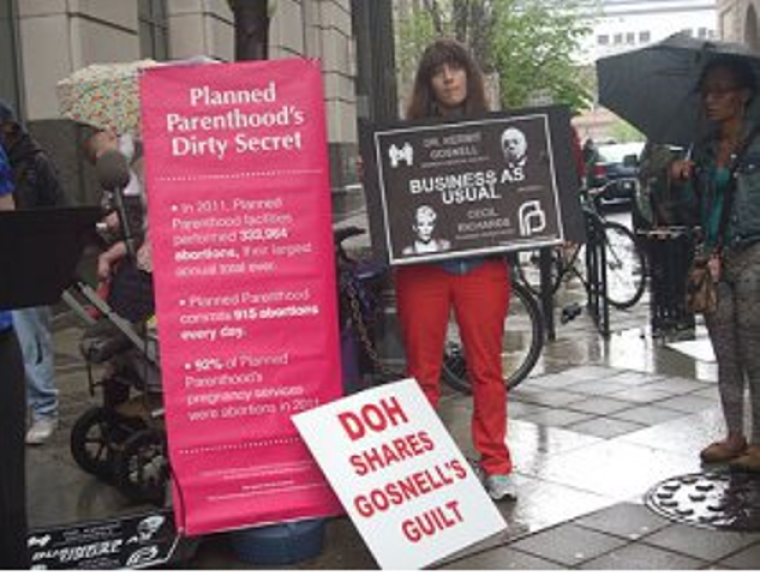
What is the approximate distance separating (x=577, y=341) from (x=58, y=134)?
17.5 ft

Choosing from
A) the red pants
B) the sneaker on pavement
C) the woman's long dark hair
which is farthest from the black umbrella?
the sneaker on pavement

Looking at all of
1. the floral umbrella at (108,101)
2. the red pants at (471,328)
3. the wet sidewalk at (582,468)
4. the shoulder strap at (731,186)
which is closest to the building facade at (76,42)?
the wet sidewalk at (582,468)

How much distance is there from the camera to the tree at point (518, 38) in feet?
72.6

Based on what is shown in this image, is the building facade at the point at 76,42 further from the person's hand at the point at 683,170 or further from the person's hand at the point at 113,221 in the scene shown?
the person's hand at the point at 683,170

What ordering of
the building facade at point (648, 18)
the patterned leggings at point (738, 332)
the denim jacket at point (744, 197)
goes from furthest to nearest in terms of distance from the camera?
the building facade at point (648, 18), the patterned leggings at point (738, 332), the denim jacket at point (744, 197)

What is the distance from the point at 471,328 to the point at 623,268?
691 centimetres

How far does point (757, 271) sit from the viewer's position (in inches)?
200

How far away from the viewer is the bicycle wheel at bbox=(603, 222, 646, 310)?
10.8 metres

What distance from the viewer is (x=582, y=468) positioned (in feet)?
17.6

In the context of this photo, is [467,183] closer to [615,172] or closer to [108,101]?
[108,101]

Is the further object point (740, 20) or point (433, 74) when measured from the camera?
point (740, 20)

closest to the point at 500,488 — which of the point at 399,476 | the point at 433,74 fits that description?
the point at 399,476

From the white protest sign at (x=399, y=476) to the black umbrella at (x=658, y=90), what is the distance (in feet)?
6.58

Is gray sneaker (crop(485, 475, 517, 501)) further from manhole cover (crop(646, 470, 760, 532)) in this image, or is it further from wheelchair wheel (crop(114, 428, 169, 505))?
wheelchair wheel (crop(114, 428, 169, 505))
